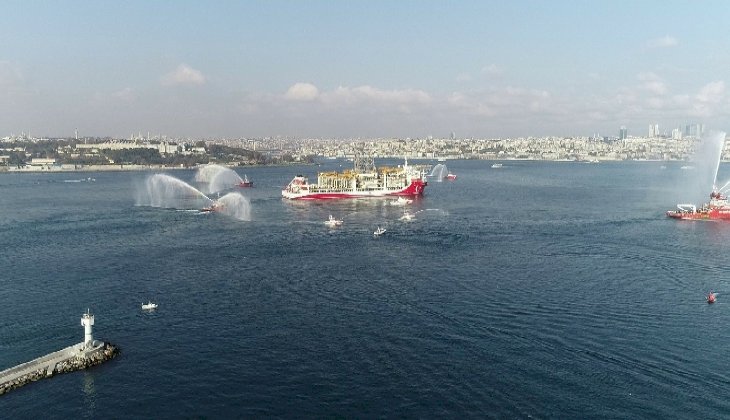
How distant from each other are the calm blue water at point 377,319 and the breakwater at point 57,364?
0.49m

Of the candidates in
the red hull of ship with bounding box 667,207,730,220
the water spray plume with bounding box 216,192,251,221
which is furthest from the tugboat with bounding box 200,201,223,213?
the red hull of ship with bounding box 667,207,730,220

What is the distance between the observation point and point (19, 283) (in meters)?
35.8

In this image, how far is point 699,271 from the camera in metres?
38.0

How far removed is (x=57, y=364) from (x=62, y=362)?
26 cm

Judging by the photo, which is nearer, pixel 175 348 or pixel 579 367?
pixel 579 367

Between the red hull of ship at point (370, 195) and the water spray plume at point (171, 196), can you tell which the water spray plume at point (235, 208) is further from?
the red hull of ship at point (370, 195)

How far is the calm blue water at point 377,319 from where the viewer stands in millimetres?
20750

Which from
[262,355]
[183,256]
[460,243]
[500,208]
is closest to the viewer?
[262,355]

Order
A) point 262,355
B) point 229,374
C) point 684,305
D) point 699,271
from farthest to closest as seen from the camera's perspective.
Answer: point 699,271
point 684,305
point 262,355
point 229,374

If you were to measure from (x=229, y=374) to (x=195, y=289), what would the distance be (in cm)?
1261

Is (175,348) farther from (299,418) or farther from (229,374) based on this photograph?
(299,418)

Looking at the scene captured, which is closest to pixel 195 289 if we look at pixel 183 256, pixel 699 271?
pixel 183 256

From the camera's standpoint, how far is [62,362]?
23375 millimetres

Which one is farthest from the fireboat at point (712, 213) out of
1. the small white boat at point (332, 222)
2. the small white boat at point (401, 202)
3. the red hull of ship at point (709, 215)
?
the small white boat at point (332, 222)
